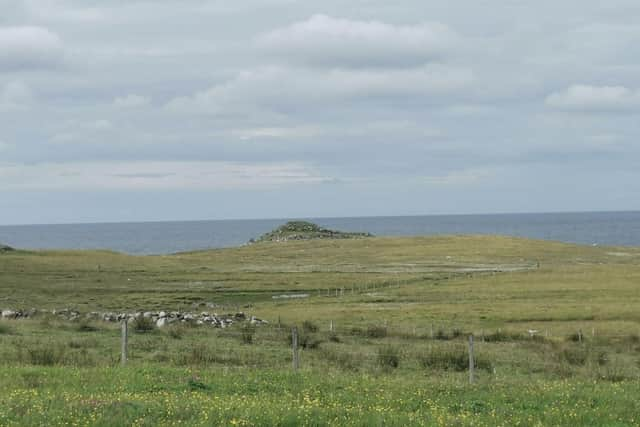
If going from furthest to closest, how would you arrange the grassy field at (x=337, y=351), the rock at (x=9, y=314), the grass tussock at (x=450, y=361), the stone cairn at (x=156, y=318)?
the rock at (x=9, y=314) → the stone cairn at (x=156, y=318) → the grass tussock at (x=450, y=361) → the grassy field at (x=337, y=351)

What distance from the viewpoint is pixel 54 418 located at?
1511cm

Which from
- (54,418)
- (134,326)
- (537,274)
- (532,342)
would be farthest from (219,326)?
(537,274)

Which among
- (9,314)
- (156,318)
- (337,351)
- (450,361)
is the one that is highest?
(450,361)

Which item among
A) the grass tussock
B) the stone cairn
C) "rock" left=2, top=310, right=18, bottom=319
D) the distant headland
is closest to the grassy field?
the grass tussock

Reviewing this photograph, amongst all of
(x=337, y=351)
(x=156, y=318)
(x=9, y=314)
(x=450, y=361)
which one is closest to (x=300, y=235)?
(x=156, y=318)

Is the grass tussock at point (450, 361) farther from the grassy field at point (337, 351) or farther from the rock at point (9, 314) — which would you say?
the rock at point (9, 314)

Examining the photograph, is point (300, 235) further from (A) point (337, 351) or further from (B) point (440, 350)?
(B) point (440, 350)

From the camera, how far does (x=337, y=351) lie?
104ft

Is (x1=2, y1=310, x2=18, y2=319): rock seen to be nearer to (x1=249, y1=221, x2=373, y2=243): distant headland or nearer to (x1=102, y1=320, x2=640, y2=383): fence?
(x1=102, y1=320, x2=640, y2=383): fence

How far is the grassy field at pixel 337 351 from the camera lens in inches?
660

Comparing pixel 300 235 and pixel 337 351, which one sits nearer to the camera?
pixel 337 351

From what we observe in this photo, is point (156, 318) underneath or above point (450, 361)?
underneath

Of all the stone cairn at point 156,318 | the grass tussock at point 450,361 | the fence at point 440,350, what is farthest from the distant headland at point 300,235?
the grass tussock at point 450,361

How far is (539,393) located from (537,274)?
71.0 m
